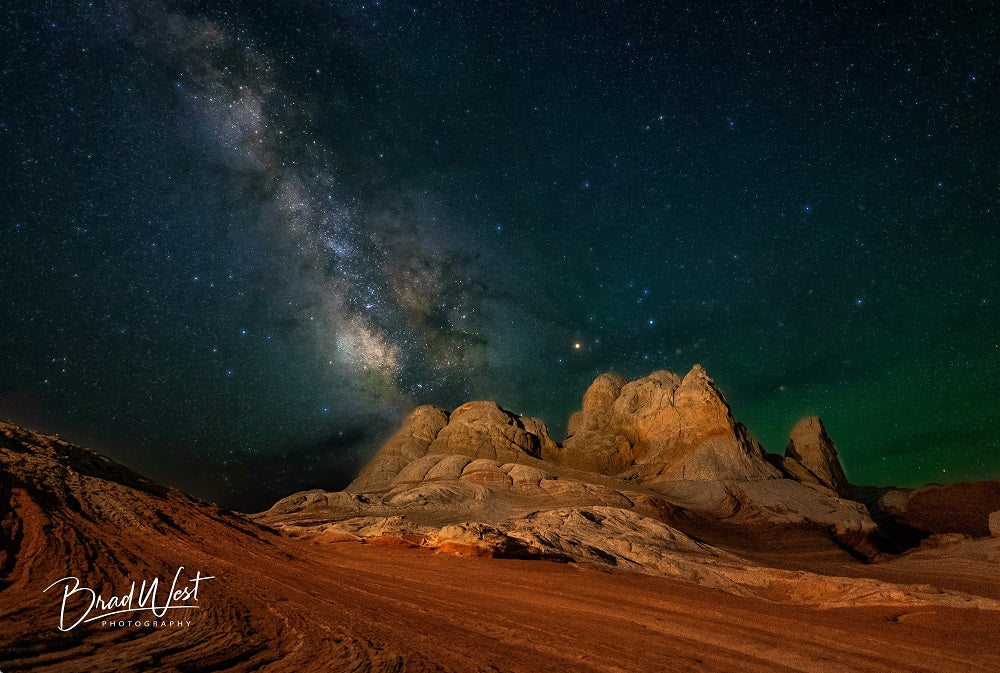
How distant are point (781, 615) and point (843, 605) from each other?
118 inches

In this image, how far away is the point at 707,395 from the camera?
42.0 metres

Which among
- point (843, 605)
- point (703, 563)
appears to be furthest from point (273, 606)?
point (703, 563)

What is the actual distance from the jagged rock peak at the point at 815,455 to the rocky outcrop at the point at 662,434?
7196 mm

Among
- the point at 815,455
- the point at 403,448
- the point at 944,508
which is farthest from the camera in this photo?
the point at 403,448

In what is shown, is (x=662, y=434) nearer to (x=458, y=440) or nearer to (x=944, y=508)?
(x=458, y=440)

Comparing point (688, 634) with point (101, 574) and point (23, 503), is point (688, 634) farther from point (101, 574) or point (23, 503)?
point (23, 503)

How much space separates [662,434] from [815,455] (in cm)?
1575

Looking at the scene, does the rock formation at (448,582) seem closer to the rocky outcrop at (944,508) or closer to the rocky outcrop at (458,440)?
the rocky outcrop at (944,508)

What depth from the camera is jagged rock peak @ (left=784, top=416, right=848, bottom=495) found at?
41.9 metres

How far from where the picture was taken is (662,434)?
143ft

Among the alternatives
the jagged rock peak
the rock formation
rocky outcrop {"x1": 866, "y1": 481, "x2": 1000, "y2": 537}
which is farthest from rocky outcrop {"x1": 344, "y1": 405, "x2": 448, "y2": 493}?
rocky outcrop {"x1": 866, "y1": 481, "x2": 1000, "y2": 537}

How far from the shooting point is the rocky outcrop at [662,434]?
37.5m

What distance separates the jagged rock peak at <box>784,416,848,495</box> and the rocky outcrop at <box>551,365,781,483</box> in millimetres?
7196

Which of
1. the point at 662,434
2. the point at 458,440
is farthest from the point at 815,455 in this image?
the point at 458,440
